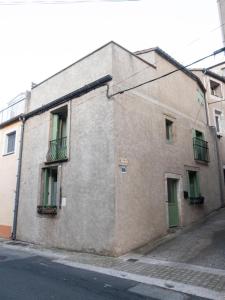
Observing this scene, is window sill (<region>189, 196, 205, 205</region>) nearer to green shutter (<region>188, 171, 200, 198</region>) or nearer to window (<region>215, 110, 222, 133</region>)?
green shutter (<region>188, 171, 200, 198</region>)

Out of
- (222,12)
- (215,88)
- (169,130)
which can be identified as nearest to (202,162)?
(169,130)

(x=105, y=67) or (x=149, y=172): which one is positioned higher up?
A: (x=105, y=67)

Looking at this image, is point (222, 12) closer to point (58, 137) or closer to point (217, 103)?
point (58, 137)

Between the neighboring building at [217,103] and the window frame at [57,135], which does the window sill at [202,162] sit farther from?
the window frame at [57,135]

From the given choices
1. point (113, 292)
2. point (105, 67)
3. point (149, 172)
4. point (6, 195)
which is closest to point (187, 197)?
point (149, 172)

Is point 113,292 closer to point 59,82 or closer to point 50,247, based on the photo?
point 50,247

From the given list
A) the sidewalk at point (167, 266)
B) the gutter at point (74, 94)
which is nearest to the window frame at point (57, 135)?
the gutter at point (74, 94)

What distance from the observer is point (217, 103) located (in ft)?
54.5

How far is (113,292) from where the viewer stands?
15.8 ft

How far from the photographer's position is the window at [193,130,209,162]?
42.4 ft

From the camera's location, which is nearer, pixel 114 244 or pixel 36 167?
pixel 114 244

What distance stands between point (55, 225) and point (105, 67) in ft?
20.5

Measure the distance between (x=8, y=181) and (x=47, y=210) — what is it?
3932 mm


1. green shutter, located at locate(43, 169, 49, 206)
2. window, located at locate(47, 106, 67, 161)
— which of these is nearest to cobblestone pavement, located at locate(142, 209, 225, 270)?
green shutter, located at locate(43, 169, 49, 206)
